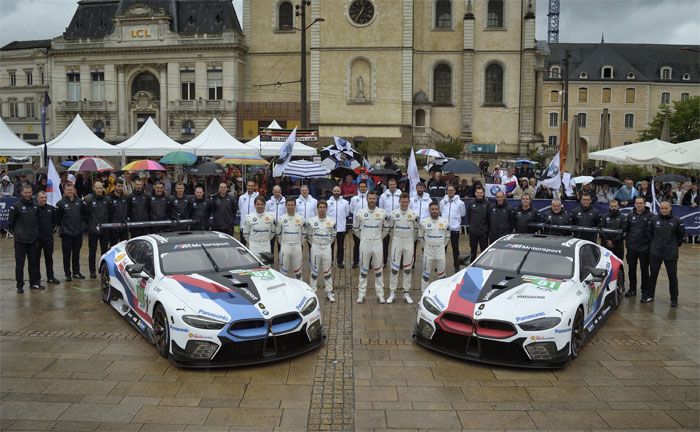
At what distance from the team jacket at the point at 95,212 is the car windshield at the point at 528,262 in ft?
26.3

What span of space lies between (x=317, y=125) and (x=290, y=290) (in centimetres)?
4558

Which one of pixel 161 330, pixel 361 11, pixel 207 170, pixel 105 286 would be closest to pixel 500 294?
pixel 161 330

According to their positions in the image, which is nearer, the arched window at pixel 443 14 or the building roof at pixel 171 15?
the arched window at pixel 443 14

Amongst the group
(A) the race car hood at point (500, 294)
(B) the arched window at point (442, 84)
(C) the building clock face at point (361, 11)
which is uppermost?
(C) the building clock face at point (361, 11)

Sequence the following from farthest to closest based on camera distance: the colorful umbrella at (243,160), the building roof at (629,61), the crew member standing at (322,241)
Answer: the building roof at (629,61) → the colorful umbrella at (243,160) → the crew member standing at (322,241)

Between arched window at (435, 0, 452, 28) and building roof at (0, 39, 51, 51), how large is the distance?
116 ft

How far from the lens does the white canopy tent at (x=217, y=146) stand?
23828 mm

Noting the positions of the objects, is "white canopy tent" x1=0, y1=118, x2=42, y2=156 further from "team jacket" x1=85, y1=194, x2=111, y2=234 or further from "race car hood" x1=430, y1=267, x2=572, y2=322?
"race car hood" x1=430, y1=267, x2=572, y2=322

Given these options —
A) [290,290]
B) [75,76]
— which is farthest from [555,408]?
[75,76]

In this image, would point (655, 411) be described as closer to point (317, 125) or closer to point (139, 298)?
point (139, 298)

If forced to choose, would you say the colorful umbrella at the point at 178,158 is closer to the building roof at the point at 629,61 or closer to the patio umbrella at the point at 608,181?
the patio umbrella at the point at 608,181

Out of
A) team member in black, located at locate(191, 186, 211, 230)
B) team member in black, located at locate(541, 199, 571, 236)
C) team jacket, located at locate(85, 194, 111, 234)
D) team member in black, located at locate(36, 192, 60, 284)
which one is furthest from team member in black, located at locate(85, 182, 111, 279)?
team member in black, located at locate(541, 199, 571, 236)

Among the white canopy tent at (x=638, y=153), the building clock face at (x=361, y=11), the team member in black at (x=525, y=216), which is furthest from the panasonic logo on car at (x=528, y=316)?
the building clock face at (x=361, y=11)

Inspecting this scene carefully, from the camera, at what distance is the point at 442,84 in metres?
54.5
